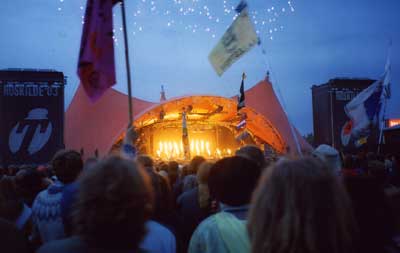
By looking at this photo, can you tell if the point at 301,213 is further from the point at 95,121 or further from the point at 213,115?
the point at 213,115

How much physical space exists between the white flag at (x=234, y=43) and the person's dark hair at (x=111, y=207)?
571cm

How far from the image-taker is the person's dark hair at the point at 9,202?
11.8 feet

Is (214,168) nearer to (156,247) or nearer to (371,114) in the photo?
(156,247)

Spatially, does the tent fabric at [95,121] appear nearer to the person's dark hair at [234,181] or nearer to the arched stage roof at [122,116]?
the arched stage roof at [122,116]

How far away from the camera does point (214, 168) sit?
8.83ft

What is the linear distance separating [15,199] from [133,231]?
2.20 metres

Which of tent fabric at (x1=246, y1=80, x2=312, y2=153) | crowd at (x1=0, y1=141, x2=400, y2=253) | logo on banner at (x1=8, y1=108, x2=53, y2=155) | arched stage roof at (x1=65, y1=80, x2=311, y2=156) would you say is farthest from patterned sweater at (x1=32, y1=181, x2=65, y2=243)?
tent fabric at (x1=246, y1=80, x2=312, y2=153)

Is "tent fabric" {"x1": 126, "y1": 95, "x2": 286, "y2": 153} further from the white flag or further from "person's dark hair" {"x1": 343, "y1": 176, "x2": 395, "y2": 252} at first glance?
"person's dark hair" {"x1": 343, "y1": 176, "x2": 395, "y2": 252}

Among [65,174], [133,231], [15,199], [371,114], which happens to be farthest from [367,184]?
[371,114]

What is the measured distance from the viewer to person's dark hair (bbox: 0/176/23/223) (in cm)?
360

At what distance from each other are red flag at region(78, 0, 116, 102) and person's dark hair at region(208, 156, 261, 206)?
7.13ft

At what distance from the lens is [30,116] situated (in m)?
18.3

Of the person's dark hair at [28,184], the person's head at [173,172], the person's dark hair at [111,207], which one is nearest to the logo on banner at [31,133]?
the person's head at [173,172]

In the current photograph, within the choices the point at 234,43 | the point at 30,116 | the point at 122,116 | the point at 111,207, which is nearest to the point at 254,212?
the point at 111,207
